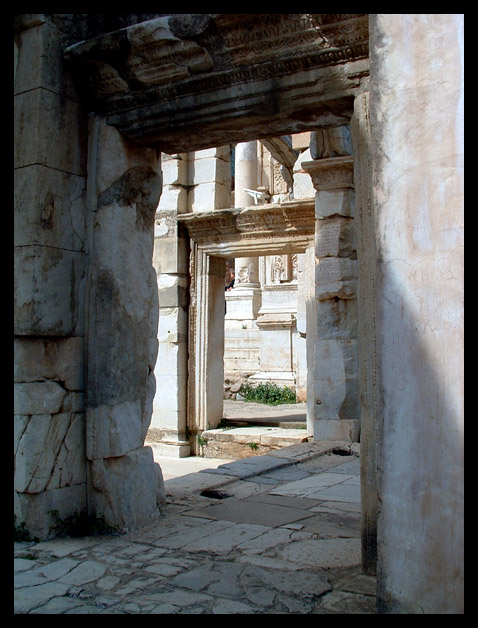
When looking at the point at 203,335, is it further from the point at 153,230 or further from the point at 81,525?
the point at 81,525

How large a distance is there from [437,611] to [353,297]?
209 inches

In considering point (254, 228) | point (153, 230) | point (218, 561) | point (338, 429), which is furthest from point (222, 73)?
point (254, 228)

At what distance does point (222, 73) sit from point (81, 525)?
2874 millimetres

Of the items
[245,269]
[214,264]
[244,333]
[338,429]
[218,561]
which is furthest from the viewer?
[245,269]

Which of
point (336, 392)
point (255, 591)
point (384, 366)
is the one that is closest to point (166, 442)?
point (336, 392)

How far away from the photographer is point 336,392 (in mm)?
7320

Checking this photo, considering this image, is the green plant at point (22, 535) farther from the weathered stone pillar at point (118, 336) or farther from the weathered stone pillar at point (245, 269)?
the weathered stone pillar at point (245, 269)

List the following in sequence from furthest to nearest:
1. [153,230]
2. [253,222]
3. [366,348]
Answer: [253,222], [153,230], [366,348]

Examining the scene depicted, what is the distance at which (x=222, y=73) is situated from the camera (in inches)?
140

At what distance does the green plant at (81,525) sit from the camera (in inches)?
150

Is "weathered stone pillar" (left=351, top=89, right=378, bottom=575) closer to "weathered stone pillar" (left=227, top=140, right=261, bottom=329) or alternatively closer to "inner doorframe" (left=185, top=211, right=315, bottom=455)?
"inner doorframe" (left=185, top=211, right=315, bottom=455)

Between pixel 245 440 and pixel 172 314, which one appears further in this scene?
pixel 172 314

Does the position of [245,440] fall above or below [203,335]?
below

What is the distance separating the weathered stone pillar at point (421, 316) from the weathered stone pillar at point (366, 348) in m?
0.67
